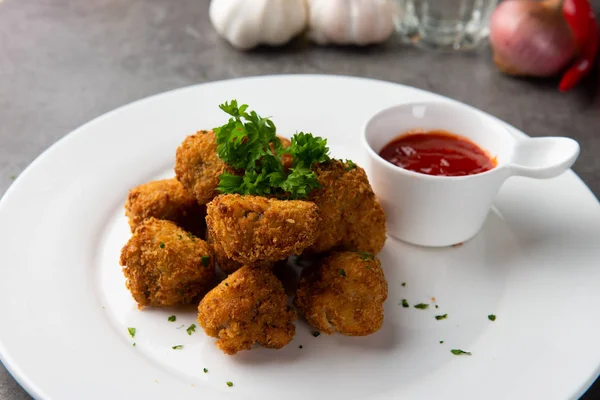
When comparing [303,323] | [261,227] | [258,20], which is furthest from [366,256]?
[258,20]

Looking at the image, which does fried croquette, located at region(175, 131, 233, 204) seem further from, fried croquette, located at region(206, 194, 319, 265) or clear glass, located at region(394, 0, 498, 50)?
clear glass, located at region(394, 0, 498, 50)

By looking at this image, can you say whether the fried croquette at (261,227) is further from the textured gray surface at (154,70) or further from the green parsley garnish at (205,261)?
the textured gray surface at (154,70)

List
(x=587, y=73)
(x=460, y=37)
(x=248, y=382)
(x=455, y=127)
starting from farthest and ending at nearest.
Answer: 1. (x=460, y=37)
2. (x=587, y=73)
3. (x=455, y=127)
4. (x=248, y=382)

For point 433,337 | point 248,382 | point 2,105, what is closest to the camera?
point 248,382

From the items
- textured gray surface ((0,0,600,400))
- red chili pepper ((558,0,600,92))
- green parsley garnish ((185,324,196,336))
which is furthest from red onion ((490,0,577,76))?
green parsley garnish ((185,324,196,336))

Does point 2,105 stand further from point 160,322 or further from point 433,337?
point 433,337

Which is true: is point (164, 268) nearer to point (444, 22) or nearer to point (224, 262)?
Answer: point (224, 262)

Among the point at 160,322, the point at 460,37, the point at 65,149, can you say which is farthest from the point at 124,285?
the point at 460,37

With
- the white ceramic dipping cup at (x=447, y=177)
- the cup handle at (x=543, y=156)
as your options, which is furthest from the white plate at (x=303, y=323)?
the cup handle at (x=543, y=156)
